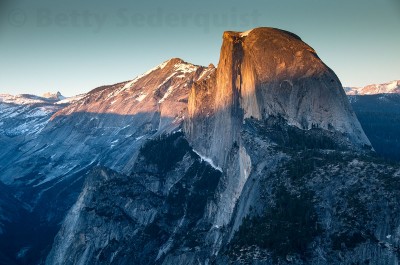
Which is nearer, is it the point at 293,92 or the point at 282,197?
the point at 282,197

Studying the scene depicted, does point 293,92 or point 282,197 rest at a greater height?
point 293,92

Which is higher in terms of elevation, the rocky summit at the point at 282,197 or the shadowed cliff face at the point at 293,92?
the shadowed cliff face at the point at 293,92

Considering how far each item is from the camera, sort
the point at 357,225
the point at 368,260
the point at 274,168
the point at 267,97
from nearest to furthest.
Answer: the point at 368,260, the point at 357,225, the point at 274,168, the point at 267,97

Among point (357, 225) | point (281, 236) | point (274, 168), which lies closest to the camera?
point (357, 225)

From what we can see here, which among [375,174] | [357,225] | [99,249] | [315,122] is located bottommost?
[99,249]

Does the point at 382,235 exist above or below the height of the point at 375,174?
below

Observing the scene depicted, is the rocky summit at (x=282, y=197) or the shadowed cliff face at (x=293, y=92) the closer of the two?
the rocky summit at (x=282, y=197)

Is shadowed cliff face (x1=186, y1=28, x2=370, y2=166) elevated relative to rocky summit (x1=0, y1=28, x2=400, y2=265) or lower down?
elevated

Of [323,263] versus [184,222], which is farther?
[184,222]

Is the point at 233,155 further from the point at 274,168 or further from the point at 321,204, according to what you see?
the point at 321,204

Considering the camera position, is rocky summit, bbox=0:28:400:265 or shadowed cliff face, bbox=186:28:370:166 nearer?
rocky summit, bbox=0:28:400:265

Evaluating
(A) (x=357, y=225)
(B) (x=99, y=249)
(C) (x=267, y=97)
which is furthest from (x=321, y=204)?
(B) (x=99, y=249)
